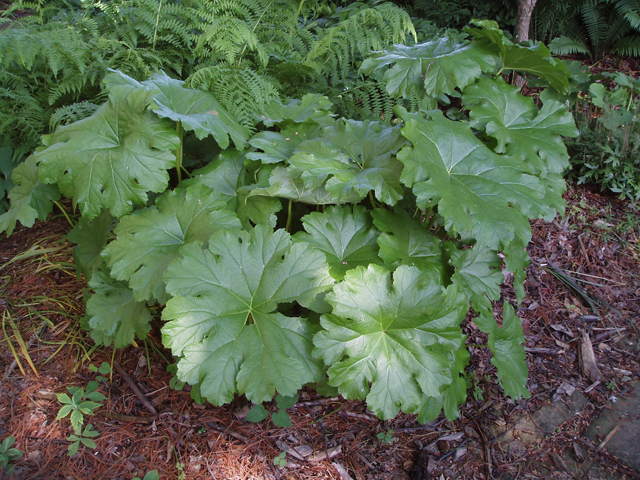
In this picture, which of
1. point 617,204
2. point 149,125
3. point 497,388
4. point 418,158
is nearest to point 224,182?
point 149,125

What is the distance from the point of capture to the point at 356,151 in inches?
76.4

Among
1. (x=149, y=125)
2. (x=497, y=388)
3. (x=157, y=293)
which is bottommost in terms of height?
(x=497, y=388)

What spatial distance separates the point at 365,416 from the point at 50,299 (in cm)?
174

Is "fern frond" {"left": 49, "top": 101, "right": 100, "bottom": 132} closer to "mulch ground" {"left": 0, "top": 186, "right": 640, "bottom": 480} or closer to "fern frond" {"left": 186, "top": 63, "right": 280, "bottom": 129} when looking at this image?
"fern frond" {"left": 186, "top": 63, "right": 280, "bottom": 129}

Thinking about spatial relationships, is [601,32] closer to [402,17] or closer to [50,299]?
[402,17]

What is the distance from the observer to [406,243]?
194 centimetres

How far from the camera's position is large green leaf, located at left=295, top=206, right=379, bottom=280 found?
189 cm

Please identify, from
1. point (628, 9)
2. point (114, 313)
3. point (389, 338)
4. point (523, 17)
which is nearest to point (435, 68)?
point (389, 338)

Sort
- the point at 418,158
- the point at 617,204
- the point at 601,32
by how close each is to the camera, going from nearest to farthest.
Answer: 1. the point at 418,158
2. the point at 617,204
3. the point at 601,32

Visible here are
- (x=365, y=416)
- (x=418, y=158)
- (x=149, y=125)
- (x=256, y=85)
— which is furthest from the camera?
(x=256, y=85)

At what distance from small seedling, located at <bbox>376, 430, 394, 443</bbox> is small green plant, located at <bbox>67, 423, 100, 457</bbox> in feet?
4.05

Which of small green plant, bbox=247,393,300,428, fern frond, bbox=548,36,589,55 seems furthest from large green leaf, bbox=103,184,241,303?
fern frond, bbox=548,36,589,55

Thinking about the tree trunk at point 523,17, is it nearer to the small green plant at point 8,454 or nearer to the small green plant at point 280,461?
the small green plant at point 280,461

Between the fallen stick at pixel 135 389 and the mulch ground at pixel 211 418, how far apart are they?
1cm
